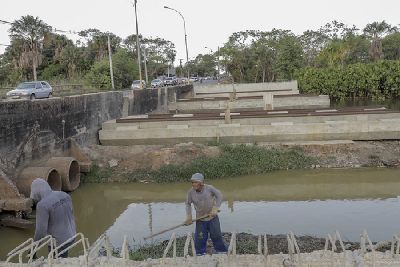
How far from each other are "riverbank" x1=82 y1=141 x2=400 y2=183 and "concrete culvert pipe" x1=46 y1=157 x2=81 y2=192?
64 centimetres

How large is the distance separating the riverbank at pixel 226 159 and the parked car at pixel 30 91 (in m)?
5.69

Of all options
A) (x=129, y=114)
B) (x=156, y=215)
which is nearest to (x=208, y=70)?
(x=129, y=114)

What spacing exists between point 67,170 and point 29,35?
1344 inches

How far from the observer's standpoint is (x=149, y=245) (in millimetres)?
8938

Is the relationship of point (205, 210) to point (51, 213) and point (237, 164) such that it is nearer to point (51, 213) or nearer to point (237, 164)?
point (51, 213)

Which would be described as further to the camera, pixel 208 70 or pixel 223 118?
pixel 208 70

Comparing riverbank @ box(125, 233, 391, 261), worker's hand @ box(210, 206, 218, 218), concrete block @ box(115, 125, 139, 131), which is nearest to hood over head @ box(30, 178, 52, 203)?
worker's hand @ box(210, 206, 218, 218)

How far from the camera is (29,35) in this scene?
4375 centimetres

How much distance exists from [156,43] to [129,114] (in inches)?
2402

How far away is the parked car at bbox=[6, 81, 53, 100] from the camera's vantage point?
20.5 m

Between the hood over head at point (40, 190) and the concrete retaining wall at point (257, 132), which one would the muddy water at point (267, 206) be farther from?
the hood over head at point (40, 190)

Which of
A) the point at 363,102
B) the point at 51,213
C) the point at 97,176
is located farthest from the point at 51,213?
the point at 363,102

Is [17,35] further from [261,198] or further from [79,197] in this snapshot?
[261,198]

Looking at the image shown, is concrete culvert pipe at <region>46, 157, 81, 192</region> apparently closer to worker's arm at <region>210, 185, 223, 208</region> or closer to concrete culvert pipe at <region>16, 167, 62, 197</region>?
concrete culvert pipe at <region>16, 167, 62, 197</region>
